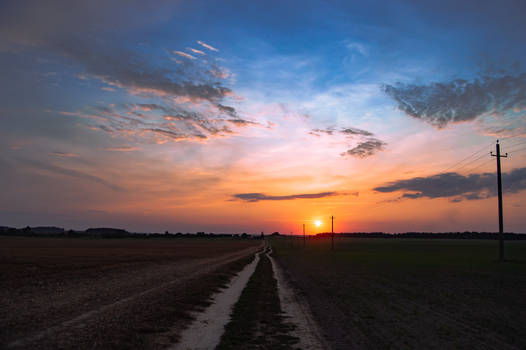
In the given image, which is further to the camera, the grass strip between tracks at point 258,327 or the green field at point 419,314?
the green field at point 419,314

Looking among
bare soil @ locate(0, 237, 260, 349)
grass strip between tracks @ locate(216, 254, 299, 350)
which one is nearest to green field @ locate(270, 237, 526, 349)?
grass strip between tracks @ locate(216, 254, 299, 350)

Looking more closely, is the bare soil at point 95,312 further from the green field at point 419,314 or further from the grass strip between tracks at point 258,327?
the green field at point 419,314

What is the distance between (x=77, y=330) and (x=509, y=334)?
45.3ft

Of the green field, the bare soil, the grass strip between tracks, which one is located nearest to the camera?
the grass strip between tracks

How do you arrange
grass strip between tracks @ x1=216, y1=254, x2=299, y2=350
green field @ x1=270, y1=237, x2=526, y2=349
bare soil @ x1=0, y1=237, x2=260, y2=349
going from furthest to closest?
green field @ x1=270, y1=237, x2=526, y2=349
bare soil @ x1=0, y1=237, x2=260, y2=349
grass strip between tracks @ x1=216, y1=254, x2=299, y2=350

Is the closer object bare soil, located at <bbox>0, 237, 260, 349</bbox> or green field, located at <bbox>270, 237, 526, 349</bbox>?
bare soil, located at <bbox>0, 237, 260, 349</bbox>

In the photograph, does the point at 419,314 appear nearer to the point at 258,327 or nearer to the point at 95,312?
the point at 258,327

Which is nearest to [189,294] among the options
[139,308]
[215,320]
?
[139,308]

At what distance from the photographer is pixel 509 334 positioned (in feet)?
38.6

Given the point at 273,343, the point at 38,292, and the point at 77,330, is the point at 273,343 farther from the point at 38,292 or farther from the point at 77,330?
the point at 38,292

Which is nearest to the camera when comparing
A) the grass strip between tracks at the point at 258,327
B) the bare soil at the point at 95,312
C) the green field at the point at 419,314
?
the grass strip between tracks at the point at 258,327

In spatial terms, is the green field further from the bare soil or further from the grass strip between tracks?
the bare soil

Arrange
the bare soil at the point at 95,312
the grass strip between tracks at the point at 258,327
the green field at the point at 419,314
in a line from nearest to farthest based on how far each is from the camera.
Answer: the grass strip between tracks at the point at 258,327 → the bare soil at the point at 95,312 → the green field at the point at 419,314

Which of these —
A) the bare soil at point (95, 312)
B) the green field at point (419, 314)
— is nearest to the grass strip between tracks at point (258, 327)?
the green field at point (419, 314)
